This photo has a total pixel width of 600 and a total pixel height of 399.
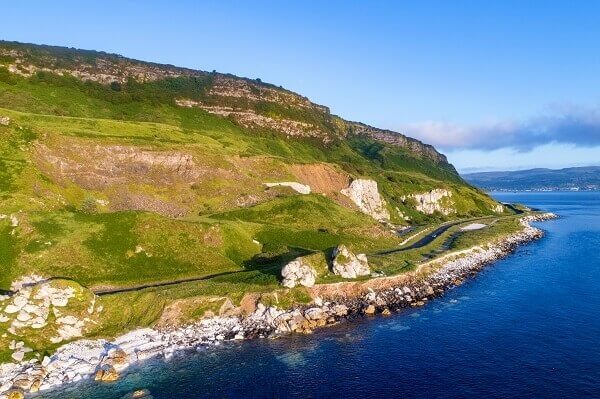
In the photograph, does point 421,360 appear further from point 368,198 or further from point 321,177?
point 368,198

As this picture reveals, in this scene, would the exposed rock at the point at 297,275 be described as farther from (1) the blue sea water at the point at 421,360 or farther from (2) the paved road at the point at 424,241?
(2) the paved road at the point at 424,241

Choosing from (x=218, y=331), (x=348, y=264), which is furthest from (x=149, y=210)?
(x=348, y=264)

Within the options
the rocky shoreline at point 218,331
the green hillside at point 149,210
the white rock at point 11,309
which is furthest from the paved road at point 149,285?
the white rock at point 11,309

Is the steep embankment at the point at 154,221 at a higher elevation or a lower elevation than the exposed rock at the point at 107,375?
higher

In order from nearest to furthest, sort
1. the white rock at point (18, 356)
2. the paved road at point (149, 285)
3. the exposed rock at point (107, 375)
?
the exposed rock at point (107, 375) < the white rock at point (18, 356) < the paved road at point (149, 285)

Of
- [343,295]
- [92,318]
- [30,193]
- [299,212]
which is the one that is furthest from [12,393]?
[299,212]

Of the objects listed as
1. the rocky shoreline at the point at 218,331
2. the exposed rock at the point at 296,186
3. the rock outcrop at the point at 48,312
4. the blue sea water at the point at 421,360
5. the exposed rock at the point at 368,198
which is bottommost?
the blue sea water at the point at 421,360

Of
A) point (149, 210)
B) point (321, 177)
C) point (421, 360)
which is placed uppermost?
point (321, 177)
